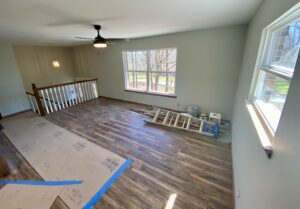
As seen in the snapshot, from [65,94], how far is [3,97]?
5.94 feet

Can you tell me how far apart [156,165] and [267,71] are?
6.60 feet

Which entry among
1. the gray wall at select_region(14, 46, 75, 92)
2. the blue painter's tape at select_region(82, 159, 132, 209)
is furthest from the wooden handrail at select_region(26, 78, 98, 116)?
the blue painter's tape at select_region(82, 159, 132, 209)

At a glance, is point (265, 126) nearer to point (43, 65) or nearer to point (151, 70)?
point (151, 70)

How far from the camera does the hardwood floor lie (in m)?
1.77

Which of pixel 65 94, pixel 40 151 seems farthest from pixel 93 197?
pixel 65 94

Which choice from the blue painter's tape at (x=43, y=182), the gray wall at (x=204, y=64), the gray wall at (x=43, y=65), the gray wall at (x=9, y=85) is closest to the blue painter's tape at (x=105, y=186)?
the blue painter's tape at (x=43, y=182)

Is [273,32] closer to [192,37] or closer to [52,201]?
[192,37]

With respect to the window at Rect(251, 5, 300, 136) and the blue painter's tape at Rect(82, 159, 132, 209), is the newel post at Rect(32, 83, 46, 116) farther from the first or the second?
the window at Rect(251, 5, 300, 136)

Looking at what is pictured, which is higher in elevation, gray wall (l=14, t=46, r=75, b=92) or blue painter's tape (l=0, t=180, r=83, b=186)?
gray wall (l=14, t=46, r=75, b=92)

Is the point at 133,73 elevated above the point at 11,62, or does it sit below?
below

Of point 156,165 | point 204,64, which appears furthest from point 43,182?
point 204,64

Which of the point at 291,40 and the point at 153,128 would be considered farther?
the point at 153,128

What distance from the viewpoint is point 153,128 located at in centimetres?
355

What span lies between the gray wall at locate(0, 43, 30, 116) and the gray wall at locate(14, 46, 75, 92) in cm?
81
